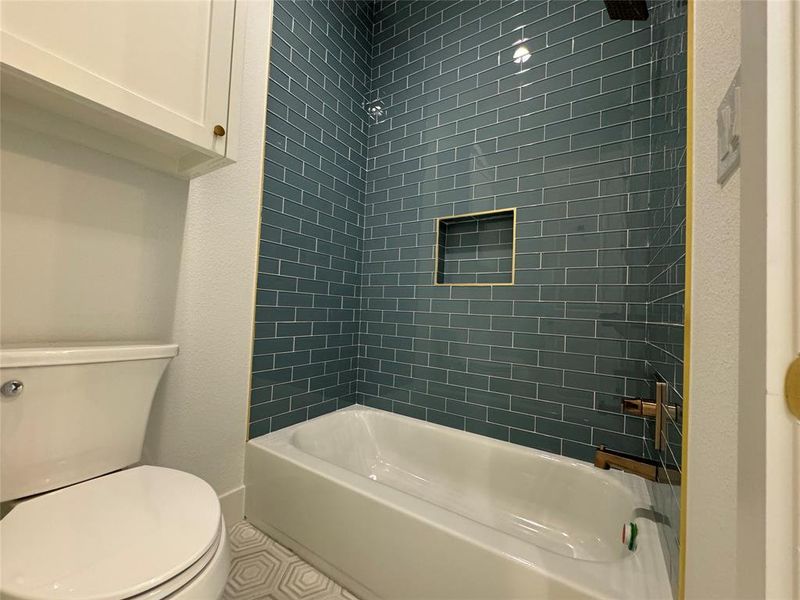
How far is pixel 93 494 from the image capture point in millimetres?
829

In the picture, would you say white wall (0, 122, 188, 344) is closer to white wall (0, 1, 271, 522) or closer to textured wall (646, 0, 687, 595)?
white wall (0, 1, 271, 522)

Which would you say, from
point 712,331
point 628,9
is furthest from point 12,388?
point 628,9

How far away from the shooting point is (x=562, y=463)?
1414 millimetres

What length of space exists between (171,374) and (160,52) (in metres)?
1.07

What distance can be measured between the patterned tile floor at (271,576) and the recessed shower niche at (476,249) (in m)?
1.45

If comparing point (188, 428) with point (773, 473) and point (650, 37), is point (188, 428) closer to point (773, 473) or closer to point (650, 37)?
point (773, 473)

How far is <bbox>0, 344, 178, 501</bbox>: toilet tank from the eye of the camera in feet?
2.66

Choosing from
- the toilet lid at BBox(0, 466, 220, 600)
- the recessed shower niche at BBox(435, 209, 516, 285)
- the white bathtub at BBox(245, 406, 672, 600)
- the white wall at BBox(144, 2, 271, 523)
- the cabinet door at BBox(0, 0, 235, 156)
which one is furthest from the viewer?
the recessed shower niche at BBox(435, 209, 516, 285)

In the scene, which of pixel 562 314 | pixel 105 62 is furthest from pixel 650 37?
pixel 105 62

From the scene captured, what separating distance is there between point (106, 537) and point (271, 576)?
773 mm

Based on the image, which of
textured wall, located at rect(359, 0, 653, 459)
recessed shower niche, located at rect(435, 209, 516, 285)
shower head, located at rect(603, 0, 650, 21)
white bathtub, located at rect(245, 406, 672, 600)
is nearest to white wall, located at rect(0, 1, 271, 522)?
white bathtub, located at rect(245, 406, 672, 600)

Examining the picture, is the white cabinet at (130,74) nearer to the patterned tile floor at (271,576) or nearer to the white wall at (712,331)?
the white wall at (712,331)

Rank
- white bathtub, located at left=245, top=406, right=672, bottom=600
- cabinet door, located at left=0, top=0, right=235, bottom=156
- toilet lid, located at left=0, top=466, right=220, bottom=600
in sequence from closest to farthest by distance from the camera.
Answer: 1. toilet lid, located at left=0, top=466, right=220, bottom=600
2. cabinet door, located at left=0, top=0, right=235, bottom=156
3. white bathtub, located at left=245, top=406, right=672, bottom=600

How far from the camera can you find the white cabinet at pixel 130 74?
2.41 ft
